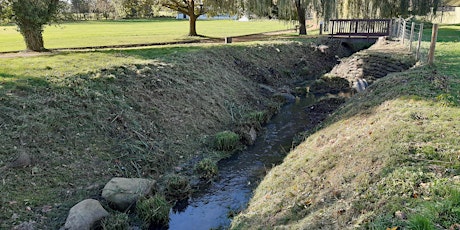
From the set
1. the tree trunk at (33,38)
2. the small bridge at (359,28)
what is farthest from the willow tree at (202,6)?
the tree trunk at (33,38)

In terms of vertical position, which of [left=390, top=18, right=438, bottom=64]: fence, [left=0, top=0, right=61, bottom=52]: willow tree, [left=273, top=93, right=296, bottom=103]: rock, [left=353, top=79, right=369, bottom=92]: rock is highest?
[left=0, top=0, right=61, bottom=52]: willow tree

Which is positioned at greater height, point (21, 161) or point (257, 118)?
point (21, 161)

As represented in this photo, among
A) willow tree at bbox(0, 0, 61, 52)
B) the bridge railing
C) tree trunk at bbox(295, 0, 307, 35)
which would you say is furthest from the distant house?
willow tree at bbox(0, 0, 61, 52)

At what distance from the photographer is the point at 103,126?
9.12m

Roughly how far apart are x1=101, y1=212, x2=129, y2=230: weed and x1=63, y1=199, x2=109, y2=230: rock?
13 centimetres

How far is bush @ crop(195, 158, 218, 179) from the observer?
877 cm

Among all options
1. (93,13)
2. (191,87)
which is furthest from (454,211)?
(93,13)

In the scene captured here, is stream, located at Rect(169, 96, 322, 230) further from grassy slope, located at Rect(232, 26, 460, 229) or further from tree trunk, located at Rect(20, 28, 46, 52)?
tree trunk, located at Rect(20, 28, 46, 52)

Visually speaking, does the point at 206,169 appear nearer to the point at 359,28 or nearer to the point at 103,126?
the point at 103,126

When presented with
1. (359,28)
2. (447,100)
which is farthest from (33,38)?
(359,28)

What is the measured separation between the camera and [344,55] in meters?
24.5

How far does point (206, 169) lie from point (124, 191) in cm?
226

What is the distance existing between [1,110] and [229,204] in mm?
5435

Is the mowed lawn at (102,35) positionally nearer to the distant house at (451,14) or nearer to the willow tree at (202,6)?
the willow tree at (202,6)
